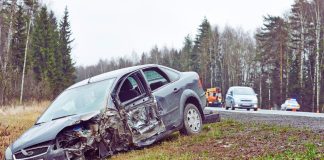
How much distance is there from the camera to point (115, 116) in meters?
7.36

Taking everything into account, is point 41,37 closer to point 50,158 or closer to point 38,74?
point 38,74

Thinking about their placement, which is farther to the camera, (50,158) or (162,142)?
(162,142)

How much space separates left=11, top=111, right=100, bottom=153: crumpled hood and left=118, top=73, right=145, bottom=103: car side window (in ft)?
2.74

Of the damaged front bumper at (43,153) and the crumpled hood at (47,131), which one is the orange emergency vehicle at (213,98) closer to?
the crumpled hood at (47,131)

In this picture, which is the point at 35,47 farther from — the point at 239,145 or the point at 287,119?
A: the point at 239,145

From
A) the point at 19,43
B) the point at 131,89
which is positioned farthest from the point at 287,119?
the point at 19,43

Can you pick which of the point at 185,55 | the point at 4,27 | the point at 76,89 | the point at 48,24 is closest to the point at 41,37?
the point at 48,24

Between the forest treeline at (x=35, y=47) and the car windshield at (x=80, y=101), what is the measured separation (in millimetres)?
23574

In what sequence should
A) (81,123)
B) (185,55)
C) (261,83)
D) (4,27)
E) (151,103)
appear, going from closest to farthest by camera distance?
1. (81,123)
2. (151,103)
3. (4,27)
4. (261,83)
5. (185,55)

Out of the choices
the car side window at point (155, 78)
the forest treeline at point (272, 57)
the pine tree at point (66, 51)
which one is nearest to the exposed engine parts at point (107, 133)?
the car side window at point (155, 78)

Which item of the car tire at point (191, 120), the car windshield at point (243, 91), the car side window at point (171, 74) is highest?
the car side window at point (171, 74)

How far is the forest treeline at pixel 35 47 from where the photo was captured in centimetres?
3775

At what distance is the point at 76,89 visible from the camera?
330 inches

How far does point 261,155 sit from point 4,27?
38103mm
